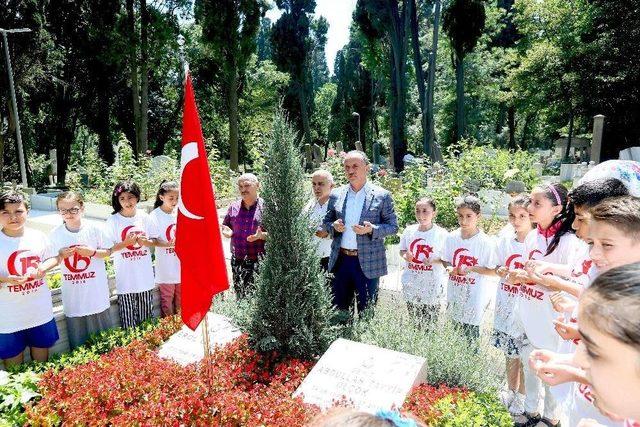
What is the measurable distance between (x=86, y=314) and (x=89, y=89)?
26671 mm

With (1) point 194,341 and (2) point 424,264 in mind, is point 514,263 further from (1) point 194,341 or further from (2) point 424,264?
(1) point 194,341

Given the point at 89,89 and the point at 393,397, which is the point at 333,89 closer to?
the point at 89,89

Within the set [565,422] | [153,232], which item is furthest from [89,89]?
[565,422]

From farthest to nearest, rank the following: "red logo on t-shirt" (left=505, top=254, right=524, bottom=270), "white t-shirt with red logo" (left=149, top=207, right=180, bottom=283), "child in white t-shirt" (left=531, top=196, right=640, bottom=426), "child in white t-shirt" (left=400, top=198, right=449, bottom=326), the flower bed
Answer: "white t-shirt with red logo" (left=149, top=207, right=180, bottom=283), "child in white t-shirt" (left=400, top=198, right=449, bottom=326), "red logo on t-shirt" (left=505, top=254, right=524, bottom=270), the flower bed, "child in white t-shirt" (left=531, top=196, right=640, bottom=426)

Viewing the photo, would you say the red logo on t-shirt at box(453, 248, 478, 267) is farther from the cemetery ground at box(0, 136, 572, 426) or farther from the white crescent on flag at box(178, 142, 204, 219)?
the white crescent on flag at box(178, 142, 204, 219)

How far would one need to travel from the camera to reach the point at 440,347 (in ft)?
11.9

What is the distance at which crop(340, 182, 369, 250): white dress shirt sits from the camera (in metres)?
4.64

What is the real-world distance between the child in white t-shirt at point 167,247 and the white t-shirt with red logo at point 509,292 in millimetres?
3248

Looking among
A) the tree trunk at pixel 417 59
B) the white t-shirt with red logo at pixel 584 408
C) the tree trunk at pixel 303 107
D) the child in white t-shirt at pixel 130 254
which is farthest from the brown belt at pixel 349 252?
the tree trunk at pixel 303 107

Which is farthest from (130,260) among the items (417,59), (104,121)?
(104,121)

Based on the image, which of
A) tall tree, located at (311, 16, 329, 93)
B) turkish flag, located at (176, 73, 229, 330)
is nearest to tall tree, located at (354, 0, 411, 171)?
tall tree, located at (311, 16, 329, 93)

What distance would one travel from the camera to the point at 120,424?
2873 millimetres

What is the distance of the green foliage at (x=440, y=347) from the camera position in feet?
11.4

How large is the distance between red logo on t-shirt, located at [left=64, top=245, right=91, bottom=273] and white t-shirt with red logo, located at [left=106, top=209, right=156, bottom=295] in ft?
1.16
